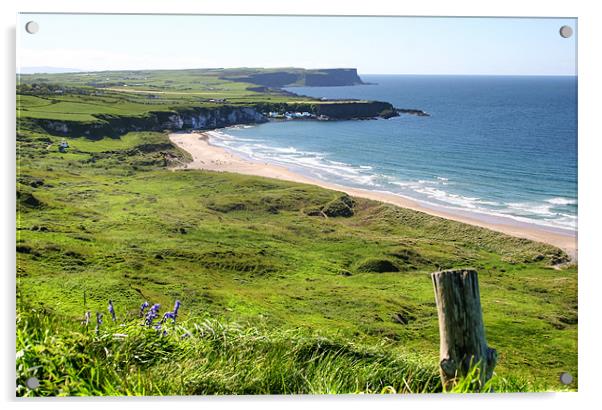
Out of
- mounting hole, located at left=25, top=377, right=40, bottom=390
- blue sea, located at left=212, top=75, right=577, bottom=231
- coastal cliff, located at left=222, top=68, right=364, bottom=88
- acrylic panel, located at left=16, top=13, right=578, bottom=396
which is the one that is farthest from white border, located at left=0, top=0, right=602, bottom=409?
mounting hole, located at left=25, top=377, right=40, bottom=390

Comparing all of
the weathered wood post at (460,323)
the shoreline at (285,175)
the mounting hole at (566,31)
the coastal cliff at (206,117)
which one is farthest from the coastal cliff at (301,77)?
the weathered wood post at (460,323)

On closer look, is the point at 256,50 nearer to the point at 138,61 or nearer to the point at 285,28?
the point at 285,28

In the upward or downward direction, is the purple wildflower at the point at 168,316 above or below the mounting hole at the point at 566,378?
above

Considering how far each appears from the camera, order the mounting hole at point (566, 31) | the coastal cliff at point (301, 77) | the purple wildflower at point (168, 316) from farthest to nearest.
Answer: the coastal cliff at point (301, 77) < the mounting hole at point (566, 31) < the purple wildflower at point (168, 316)

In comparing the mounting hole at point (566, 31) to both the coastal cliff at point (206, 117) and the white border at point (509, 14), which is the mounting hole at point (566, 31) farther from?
the coastal cliff at point (206, 117)

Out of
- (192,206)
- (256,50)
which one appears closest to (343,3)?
(256,50)

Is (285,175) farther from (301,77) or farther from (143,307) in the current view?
(143,307)

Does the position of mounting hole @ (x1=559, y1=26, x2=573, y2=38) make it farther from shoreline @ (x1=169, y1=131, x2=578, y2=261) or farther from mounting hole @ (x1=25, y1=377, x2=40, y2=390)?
mounting hole @ (x1=25, y1=377, x2=40, y2=390)
